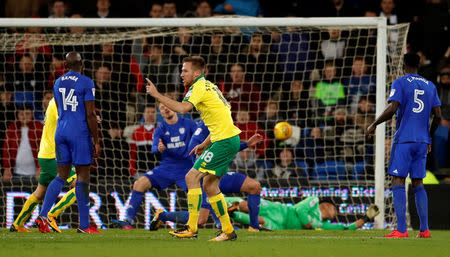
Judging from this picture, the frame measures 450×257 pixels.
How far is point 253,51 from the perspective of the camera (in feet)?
41.3

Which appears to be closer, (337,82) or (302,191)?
(302,191)

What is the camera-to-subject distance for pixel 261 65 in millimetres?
13023

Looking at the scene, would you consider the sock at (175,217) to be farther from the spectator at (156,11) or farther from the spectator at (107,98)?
the spectator at (156,11)

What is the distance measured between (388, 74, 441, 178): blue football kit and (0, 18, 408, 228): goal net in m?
2.42

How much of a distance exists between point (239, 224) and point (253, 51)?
10.0 ft

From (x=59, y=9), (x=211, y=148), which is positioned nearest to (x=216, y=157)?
(x=211, y=148)

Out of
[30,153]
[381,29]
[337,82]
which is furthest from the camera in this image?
[337,82]

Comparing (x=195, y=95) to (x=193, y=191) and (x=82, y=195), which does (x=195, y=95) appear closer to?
(x=193, y=191)

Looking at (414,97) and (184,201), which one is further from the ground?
(414,97)

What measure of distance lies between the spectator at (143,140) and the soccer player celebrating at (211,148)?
4.13m

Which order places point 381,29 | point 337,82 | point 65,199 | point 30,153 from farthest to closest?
point 337,82 → point 30,153 → point 381,29 → point 65,199

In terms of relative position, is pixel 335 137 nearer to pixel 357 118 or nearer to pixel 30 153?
pixel 357 118

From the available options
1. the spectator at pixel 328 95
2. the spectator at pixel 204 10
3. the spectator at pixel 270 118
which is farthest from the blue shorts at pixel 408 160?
the spectator at pixel 204 10

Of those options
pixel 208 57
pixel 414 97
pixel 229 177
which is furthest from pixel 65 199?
pixel 208 57
